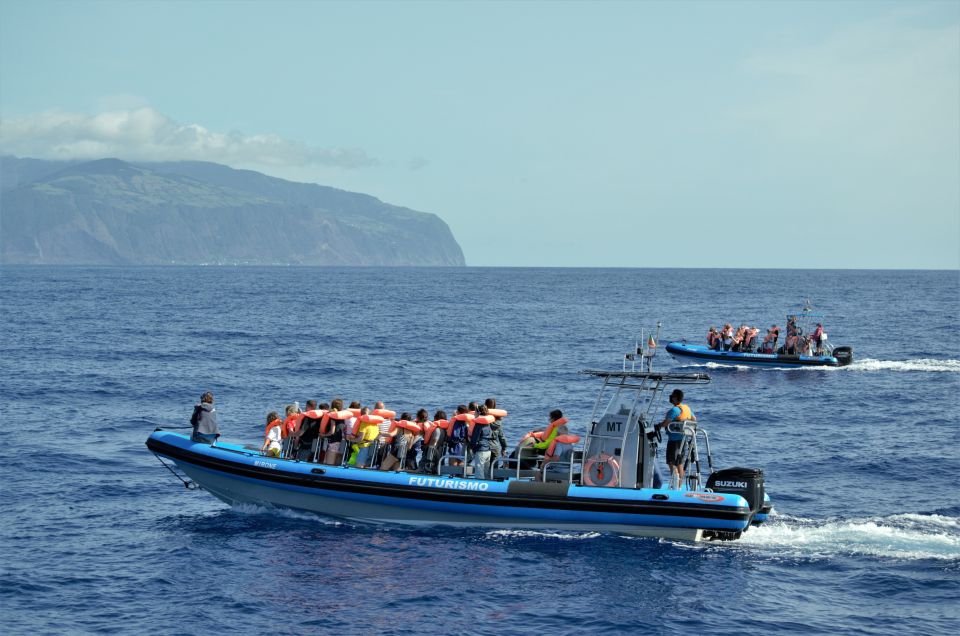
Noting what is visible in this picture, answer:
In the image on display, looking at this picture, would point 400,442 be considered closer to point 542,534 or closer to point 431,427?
point 431,427

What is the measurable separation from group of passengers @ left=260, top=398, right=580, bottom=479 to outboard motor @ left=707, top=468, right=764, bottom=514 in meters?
2.78

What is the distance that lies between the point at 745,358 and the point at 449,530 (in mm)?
30006

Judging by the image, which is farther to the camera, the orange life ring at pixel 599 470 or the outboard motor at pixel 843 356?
the outboard motor at pixel 843 356

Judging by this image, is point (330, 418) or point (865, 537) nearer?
point (865, 537)

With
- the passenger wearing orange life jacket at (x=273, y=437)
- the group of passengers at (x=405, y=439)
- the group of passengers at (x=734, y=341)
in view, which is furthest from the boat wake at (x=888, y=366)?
the passenger wearing orange life jacket at (x=273, y=437)

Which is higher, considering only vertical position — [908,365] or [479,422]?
[908,365]

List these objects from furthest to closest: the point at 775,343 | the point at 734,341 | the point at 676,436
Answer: the point at 734,341 < the point at 775,343 < the point at 676,436

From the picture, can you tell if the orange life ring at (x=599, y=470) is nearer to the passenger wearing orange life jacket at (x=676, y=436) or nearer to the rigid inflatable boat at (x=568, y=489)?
the rigid inflatable boat at (x=568, y=489)

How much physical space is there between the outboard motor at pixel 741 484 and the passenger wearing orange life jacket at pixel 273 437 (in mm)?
8734

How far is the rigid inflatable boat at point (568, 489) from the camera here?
63.5ft

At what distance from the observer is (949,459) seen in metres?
27.4

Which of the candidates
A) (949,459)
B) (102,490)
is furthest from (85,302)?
(949,459)

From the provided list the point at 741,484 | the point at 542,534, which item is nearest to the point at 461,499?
the point at 542,534

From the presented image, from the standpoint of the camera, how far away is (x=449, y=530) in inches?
803
